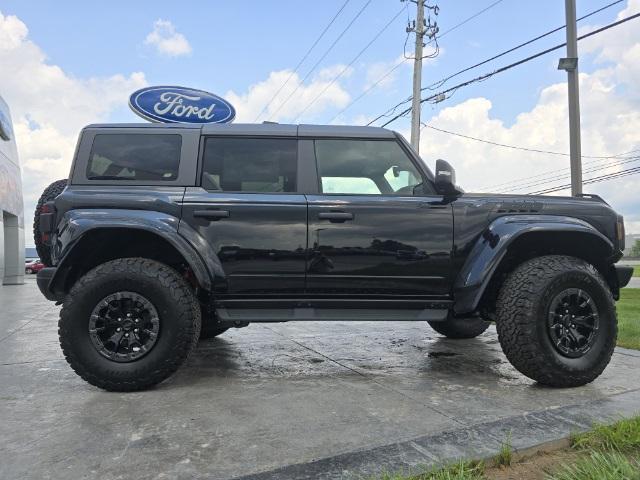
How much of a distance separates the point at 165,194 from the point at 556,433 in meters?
2.93

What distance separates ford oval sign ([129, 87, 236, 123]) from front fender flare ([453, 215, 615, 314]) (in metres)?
7.27

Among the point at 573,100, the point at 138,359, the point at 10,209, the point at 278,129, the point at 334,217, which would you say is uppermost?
the point at 573,100

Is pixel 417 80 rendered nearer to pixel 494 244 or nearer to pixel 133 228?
pixel 494 244

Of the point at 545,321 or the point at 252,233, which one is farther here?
the point at 252,233

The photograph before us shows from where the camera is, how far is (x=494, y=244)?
3645mm

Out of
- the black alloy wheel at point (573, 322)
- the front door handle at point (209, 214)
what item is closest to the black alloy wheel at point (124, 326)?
the front door handle at point (209, 214)

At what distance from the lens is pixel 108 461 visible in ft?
7.80

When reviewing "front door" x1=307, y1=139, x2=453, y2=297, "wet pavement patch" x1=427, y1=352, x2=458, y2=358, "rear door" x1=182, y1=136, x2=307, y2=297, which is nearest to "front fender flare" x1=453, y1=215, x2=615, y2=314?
"front door" x1=307, y1=139, x2=453, y2=297

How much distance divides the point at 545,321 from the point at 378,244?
1284mm

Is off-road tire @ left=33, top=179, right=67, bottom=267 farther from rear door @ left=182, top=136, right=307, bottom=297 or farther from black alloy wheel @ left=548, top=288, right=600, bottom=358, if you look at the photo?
black alloy wheel @ left=548, top=288, right=600, bottom=358

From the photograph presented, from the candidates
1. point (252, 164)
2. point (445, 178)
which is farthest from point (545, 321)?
point (252, 164)

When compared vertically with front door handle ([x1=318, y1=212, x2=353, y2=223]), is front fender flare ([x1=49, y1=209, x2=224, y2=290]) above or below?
below

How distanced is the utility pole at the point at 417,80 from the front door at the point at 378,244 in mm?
13299

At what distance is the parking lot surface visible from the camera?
237cm
